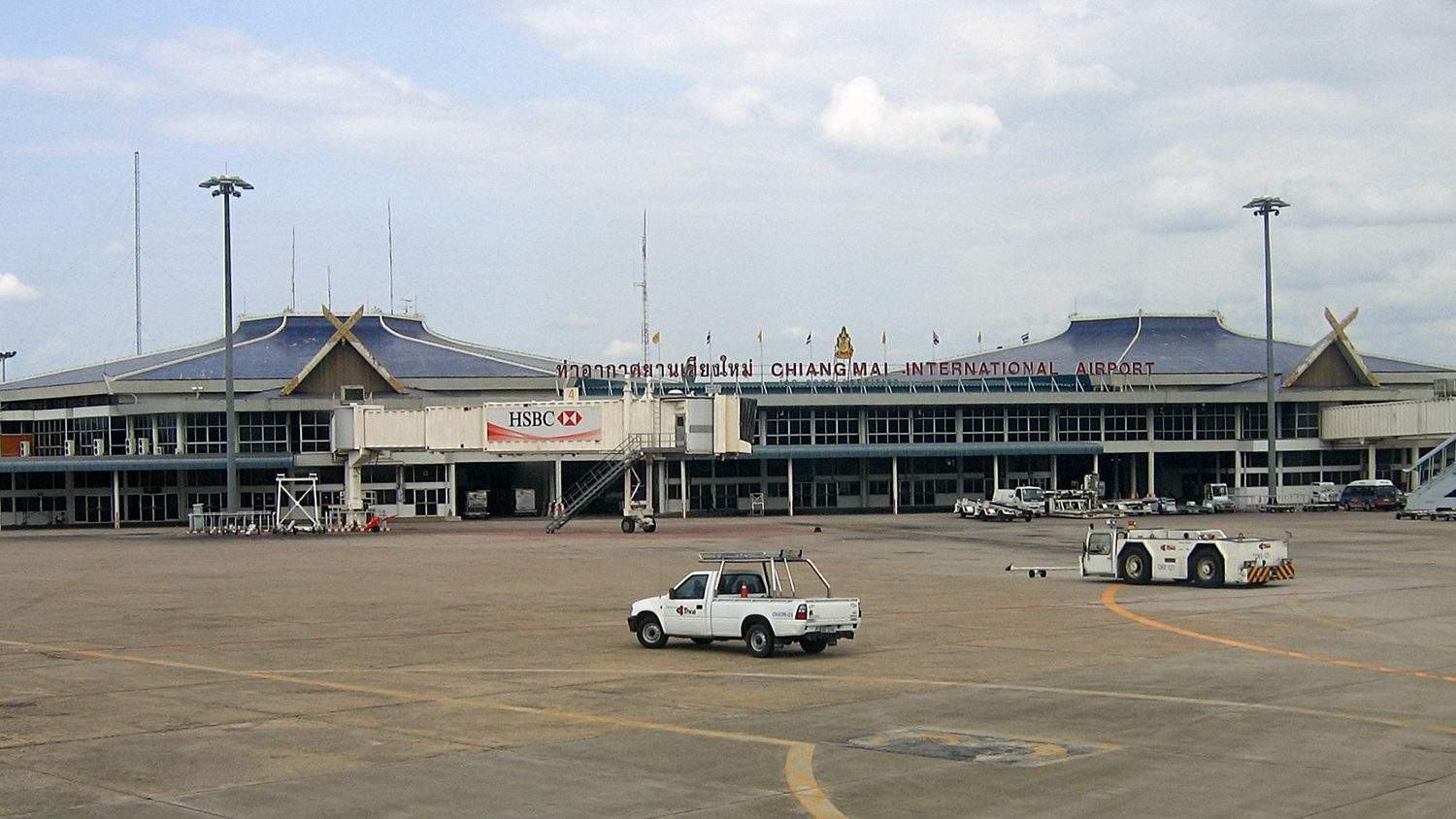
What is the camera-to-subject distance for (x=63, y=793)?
1625 cm

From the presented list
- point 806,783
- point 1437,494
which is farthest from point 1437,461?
point 806,783

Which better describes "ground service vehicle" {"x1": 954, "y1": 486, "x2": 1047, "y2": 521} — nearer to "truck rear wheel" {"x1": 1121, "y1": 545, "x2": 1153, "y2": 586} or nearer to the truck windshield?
"truck rear wheel" {"x1": 1121, "y1": 545, "x2": 1153, "y2": 586}

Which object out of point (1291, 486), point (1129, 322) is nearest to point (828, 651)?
point (1291, 486)

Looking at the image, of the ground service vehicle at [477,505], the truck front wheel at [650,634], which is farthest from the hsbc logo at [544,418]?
the truck front wheel at [650,634]

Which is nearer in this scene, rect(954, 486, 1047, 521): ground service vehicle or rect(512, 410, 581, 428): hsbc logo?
rect(512, 410, 581, 428): hsbc logo

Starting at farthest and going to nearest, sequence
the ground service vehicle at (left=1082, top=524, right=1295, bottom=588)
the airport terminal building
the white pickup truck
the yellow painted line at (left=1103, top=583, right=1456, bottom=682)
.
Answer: the airport terminal building < the ground service vehicle at (left=1082, top=524, right=1295, bottom=588) < the white pickup truck < the yellow painted line at (left=1103, top=583, right=1456, bottom=682)

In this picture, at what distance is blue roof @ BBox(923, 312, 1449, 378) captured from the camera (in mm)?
128500

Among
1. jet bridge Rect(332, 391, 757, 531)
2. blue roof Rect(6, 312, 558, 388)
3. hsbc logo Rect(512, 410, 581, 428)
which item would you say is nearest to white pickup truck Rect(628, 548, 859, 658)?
jet bridge Rect(332, 391, 757, 531)

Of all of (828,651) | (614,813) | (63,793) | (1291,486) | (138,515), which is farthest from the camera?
(1291,486)

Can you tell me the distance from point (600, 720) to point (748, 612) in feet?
26.3

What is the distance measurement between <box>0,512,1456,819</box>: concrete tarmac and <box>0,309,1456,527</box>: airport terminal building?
64.9m

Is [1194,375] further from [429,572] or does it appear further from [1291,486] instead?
[429,572]

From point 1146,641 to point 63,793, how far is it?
22.1m

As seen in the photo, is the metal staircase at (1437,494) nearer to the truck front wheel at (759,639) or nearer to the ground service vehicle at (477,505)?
the ground service vehicle at (477,505)
